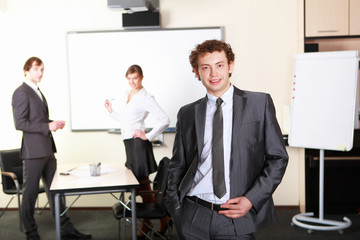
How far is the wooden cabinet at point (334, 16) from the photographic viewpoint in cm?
500

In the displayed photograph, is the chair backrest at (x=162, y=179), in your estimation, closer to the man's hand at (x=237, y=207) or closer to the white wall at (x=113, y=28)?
the white wall at (x=113, y=28)

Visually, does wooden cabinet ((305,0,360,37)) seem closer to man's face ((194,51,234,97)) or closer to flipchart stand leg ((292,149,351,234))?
flipchart stand leg ((292,149,351,234))

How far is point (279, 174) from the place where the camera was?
6.52 ft

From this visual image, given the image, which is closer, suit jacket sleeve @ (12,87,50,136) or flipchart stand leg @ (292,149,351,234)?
suit jacket sleeve @ (12,87,50,136)

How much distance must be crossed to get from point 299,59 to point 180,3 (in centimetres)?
166

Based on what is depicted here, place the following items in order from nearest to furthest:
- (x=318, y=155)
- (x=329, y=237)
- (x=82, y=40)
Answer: (x=329, y=237) → (x=318, y=155) → (x=82, y=40)

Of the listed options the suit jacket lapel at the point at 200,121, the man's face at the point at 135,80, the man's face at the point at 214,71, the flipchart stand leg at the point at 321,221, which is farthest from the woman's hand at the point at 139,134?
the man's face at the point at 214,71

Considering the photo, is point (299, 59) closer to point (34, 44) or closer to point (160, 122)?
point (160, 122)

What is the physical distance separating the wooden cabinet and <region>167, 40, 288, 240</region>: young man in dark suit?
3290mm

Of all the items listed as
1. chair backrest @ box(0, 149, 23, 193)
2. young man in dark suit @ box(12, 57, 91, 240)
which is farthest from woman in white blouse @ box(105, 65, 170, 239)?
chair backrest @ box(0, 149, 23, 193)

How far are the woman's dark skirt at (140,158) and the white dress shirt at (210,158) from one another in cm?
237

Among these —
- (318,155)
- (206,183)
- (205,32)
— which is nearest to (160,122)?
(205,32)

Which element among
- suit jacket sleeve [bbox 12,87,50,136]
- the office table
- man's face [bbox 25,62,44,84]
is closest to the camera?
the office table

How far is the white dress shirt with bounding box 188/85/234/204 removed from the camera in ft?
6.63
